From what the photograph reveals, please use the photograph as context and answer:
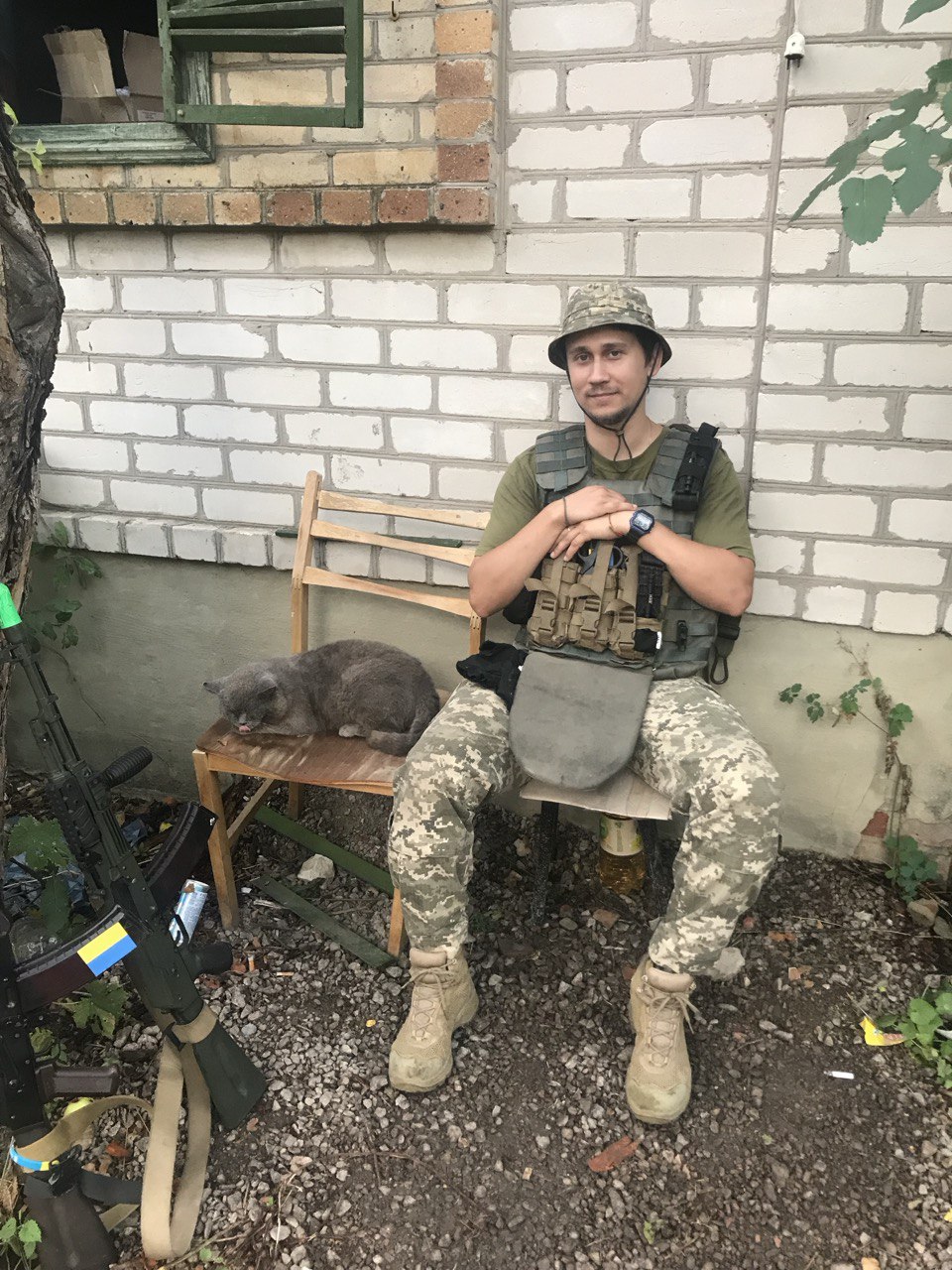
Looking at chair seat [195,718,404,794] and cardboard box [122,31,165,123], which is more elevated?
cardboard box [122,31,165,123]

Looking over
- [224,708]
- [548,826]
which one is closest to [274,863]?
[224,708]

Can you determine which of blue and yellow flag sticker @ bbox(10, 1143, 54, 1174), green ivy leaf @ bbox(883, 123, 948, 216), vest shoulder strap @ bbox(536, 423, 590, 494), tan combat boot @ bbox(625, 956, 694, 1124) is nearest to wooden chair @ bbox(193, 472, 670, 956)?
vest shoulder strap @ bbox(536, 423, 590, 494)

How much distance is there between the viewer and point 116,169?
10.0 ft

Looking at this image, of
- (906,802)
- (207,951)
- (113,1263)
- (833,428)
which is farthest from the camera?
(906,802)

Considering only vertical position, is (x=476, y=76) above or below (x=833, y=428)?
above

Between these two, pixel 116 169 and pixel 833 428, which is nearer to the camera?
pixel 833 428

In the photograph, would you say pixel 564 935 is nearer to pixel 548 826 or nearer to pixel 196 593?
pixel 548 826

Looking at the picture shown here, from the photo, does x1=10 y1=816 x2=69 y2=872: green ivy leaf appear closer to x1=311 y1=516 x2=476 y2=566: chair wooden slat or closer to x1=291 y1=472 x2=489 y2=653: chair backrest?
x1=291 y1=472 x2=489 y2=653: chair backrest

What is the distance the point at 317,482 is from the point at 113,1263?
230 centimetres

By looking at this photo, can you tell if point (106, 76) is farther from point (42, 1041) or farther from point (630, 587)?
point (42, 1041)

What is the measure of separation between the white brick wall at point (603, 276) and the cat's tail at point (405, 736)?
0.53 metres

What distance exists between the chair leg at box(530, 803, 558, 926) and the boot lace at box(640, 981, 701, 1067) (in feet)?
2.04

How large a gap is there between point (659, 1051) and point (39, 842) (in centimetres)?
178

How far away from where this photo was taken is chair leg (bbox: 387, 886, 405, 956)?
272 centimetres
